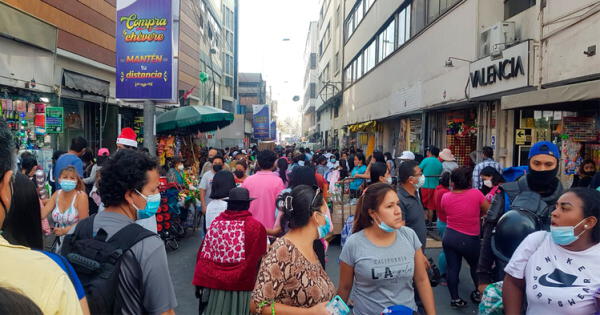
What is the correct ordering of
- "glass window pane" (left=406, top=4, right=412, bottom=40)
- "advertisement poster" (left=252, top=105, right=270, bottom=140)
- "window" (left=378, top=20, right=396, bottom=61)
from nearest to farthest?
1. "glass window pane" (left=406, top=4, right=412, bottom=40)
2. "window" (left=378, top=20, right=396, bottom=61)
3. "advertisement poster" (left=252, top=105, right=270, bottom=140)

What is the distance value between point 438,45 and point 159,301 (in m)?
13.3

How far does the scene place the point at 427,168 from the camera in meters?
10.4

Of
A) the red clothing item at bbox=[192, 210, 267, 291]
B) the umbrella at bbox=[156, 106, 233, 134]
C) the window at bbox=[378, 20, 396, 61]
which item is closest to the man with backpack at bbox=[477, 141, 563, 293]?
the red clothing item at bbox=[192, 210, 267, 291]

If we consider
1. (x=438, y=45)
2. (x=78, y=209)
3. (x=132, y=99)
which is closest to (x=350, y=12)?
(x=438, y=45)

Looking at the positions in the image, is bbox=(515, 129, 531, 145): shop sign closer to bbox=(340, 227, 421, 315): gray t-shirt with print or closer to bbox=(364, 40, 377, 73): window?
bbox=(340, 227, 421, 315): gray t-shirt with print

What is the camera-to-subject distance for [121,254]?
7.32ft

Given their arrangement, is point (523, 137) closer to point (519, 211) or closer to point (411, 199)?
point (411, 199)

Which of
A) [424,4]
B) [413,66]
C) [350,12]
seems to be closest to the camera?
[424,4]

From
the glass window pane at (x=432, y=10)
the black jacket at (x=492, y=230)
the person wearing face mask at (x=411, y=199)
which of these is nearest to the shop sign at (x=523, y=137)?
the glass window pane at (x=432, y=10)

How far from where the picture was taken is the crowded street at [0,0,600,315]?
2.57 metres

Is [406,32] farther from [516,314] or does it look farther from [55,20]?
[516,314]

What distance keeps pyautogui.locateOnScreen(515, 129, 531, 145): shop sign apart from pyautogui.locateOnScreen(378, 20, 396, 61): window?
419 inches

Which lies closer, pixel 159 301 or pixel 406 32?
pixel 159 301

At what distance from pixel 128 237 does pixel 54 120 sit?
10.5 m
